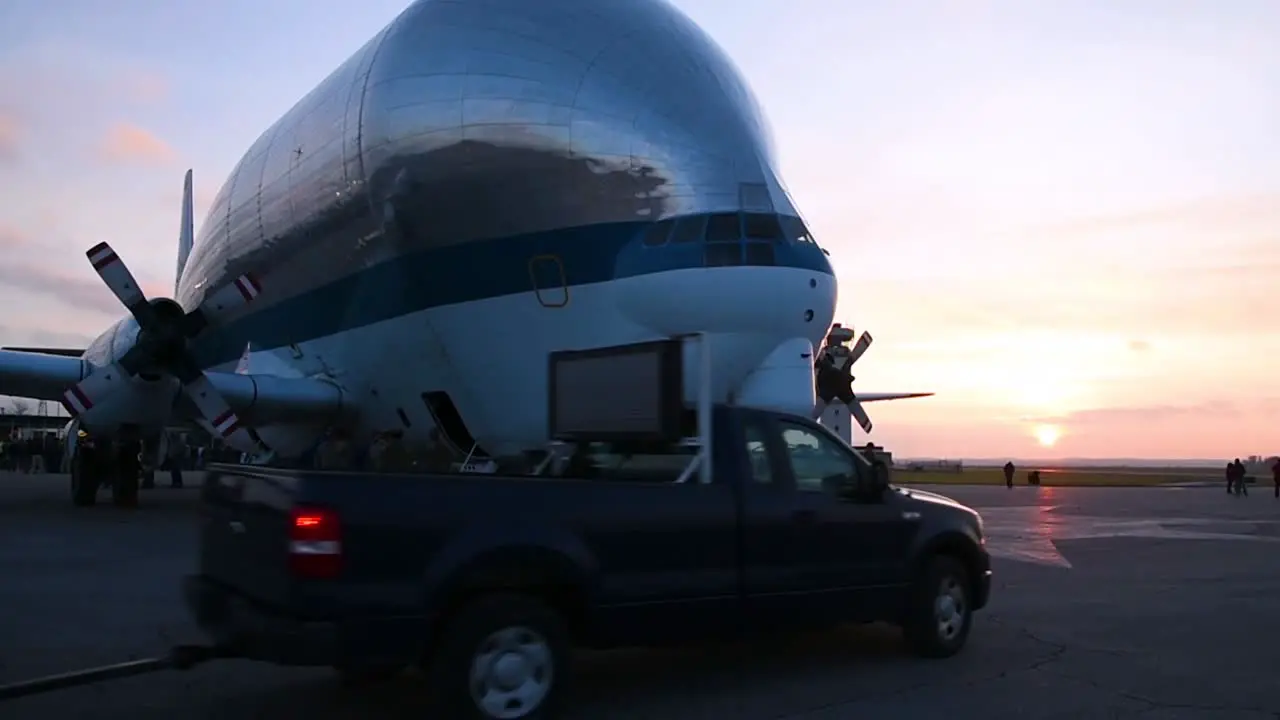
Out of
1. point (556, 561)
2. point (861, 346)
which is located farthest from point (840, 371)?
point (556, 561)

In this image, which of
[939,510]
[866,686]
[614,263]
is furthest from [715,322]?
[866,686]

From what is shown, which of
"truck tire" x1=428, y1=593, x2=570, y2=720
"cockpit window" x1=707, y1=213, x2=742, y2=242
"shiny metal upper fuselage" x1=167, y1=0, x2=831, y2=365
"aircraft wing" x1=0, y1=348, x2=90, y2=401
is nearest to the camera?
"truck tire" x1=428, y1=593, x2=570, y2=720

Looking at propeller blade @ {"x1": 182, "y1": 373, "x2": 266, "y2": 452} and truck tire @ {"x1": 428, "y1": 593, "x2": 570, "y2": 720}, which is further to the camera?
propeller blade @ {"x1": 182, "y1": 373, "x2": 266, "y2": 452}

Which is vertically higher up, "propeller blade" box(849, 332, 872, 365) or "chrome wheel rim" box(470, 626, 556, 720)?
"propeller blade" box(849, 332, 872, 365)

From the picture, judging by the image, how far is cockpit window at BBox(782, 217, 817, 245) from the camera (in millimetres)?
14242

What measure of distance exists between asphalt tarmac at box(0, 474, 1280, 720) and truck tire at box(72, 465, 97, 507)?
10530mm

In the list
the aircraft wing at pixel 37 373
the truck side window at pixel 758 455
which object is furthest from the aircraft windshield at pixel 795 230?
the aircraft wing at pixel 37 373

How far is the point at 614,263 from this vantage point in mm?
14500

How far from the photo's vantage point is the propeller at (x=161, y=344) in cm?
1841

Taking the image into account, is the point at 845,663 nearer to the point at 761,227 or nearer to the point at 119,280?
the point at 761,227

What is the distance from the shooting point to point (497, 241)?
16.0 meters

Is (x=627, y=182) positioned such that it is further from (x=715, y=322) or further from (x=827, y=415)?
(x=827, y=415)

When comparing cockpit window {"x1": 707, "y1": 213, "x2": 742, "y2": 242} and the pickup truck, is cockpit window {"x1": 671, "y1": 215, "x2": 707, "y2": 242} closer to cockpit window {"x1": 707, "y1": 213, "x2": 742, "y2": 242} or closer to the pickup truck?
cockpit window {"x1": 707, "y1": 213, "x2": 742, "y2": 242}

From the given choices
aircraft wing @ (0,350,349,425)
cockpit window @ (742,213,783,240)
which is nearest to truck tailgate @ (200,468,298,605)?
cockpit window @ (742,213,783,240)
